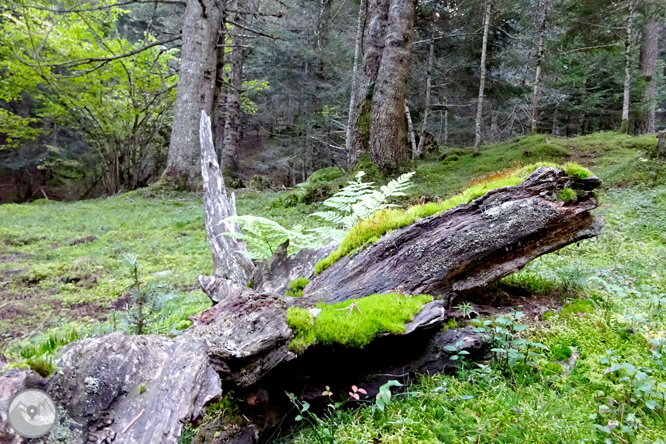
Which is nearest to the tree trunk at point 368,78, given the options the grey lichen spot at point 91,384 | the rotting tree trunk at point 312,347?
the rotting tree trunk at point 312,347

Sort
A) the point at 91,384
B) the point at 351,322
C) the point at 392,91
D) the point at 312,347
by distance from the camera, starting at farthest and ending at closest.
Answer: the point at 392,91 → the point at 351,322 → the point at 312,347 → the point at 91,384

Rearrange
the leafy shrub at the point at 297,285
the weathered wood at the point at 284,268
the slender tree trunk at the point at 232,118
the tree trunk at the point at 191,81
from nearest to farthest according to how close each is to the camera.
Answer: the leafy shrub at the point at 297,285 < the weathered wood at the point at 284,268 < the tree trunk at the point at 191,81 < the slender tree trunk at the point at 232,118

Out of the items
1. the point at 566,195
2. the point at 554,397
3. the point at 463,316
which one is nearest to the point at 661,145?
the point at 566,195

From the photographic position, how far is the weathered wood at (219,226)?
3.15m

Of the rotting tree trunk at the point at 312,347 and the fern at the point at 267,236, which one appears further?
the fern at the point at 267,236

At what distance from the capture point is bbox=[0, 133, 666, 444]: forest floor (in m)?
1.51

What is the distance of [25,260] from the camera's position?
486 centimetres

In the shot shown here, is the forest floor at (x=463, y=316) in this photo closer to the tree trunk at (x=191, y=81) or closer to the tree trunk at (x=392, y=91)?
the tree trunk at (x=392, y=91)

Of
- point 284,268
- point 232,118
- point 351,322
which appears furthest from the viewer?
point 232,118

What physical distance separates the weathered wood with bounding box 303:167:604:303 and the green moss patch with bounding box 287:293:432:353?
28 centimetres

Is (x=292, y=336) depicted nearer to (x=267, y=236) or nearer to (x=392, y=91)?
(x=267, y=236)

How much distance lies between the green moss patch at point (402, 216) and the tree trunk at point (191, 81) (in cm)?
855

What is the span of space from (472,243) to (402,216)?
0.55 metres

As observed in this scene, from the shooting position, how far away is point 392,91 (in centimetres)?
779
